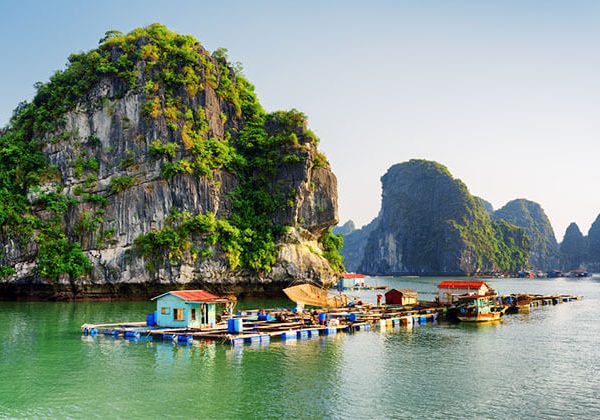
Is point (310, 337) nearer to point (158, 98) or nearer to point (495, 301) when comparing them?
point (495, 301)

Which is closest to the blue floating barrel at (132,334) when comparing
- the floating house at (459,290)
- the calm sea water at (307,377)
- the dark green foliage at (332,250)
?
the calm sea water at (307,377)

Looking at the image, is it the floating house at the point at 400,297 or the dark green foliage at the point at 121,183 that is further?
the dark green foliage at the point at 121,183

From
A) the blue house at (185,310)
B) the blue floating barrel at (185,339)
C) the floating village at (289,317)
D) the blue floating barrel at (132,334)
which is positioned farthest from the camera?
the blue house at (185,310)

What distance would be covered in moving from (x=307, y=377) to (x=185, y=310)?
15.2 m

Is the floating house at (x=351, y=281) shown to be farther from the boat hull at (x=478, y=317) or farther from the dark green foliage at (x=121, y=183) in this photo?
the boat hull at (x=478, y=317)

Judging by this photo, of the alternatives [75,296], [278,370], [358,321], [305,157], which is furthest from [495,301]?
[75,296]

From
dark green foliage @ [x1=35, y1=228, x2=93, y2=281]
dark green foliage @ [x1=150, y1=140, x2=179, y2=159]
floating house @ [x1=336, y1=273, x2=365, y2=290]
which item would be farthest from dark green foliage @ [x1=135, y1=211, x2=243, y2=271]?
floating house @ [x1=336, y1=273, x2=365, y2=290]

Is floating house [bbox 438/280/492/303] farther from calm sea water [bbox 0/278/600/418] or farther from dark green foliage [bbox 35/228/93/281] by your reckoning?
dark green foliage [bbox 35/228/93/281]

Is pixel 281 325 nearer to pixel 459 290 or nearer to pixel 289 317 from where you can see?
pixel 289 317

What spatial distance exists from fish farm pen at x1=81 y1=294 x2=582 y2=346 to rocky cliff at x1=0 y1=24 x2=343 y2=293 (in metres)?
24.3

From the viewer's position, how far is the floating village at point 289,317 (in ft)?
120

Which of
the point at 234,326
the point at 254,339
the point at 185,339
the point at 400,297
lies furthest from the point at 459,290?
the point at 185,339

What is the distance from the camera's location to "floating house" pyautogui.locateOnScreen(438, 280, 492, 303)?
2355 inches

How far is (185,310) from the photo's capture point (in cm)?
3825
